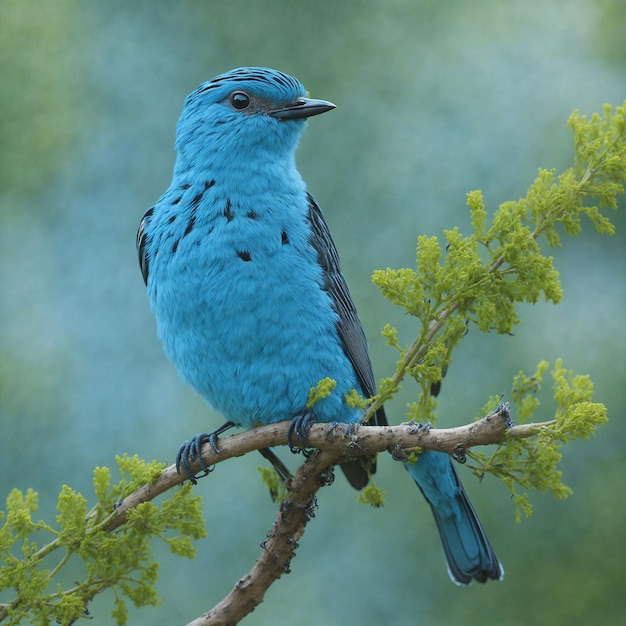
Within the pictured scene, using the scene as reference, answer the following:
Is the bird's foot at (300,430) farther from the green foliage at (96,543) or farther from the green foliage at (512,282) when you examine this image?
the green foliage at (96,543)

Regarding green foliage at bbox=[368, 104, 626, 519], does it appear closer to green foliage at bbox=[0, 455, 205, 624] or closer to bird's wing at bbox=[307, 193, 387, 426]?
bird's wing at bbox=[307, 193, 387, 426]

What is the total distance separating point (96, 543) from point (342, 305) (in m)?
1.06

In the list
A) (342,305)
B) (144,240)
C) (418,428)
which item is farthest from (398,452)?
(144,240)

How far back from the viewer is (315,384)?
2.80 m

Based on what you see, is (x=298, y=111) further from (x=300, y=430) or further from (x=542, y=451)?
(x=542, y=451)

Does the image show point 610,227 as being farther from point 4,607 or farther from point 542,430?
point 4,607

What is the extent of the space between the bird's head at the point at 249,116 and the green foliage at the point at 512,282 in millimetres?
737

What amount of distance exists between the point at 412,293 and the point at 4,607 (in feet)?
4.86

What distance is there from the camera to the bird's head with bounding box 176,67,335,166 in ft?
9.60

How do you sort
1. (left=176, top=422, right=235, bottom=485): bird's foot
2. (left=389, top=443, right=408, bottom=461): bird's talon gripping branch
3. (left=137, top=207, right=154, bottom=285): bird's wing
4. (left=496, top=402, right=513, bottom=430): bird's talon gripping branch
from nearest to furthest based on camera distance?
1. (left=496, top=402, right=513, bottom=430): bird's talon gripping branch
2. (left=389, top=443, right=408, bottom=461): bird's talon gripping branch
3. (left=176, top=422, right=235, bottom=485): bird's foot
4. (left=137, top=207, right=154, bottom=285): bird's wing

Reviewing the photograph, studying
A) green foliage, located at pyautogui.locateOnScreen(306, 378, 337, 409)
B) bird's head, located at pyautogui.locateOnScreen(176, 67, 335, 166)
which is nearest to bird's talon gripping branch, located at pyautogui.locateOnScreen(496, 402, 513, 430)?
green foliage, located at pyautogui.locateOnScreen(306, 378, 337, 409)

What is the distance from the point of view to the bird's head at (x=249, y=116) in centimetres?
293

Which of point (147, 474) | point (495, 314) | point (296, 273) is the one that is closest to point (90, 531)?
point (147, 474)

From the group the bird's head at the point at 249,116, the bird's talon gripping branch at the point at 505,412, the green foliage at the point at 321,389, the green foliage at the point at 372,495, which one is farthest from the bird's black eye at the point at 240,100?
the bird's talon gripping branch at the point at 505,412
